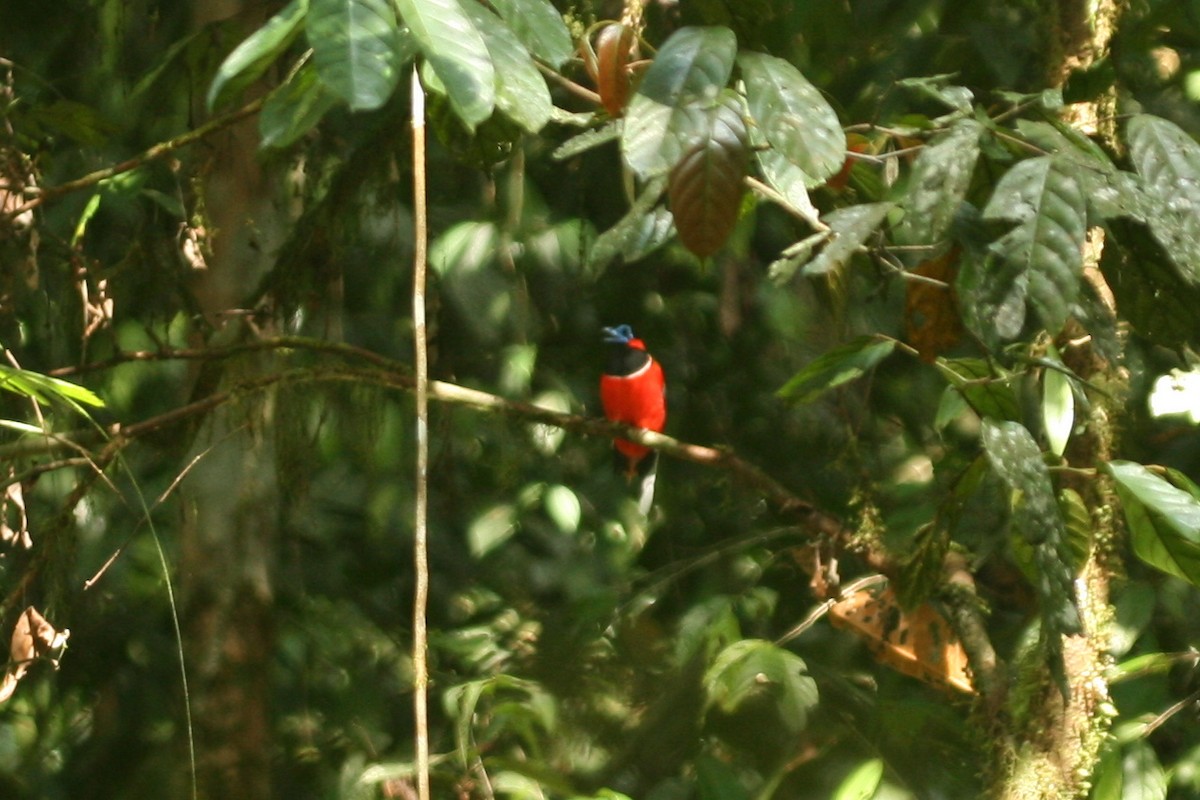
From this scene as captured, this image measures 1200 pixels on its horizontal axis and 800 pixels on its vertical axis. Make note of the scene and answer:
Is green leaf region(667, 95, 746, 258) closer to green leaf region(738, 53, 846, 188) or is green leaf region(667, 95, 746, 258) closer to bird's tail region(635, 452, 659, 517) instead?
green leaf region(738, 53, 846, 188)

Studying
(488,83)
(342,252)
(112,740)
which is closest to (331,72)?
(488,83)

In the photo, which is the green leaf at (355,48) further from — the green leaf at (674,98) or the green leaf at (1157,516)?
the green leaf at (1157,516)

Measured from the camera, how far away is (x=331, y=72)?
0.84 m

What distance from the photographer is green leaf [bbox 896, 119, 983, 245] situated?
1.15 meters

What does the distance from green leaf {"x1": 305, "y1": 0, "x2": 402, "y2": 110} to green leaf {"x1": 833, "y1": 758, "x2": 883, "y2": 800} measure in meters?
1.26

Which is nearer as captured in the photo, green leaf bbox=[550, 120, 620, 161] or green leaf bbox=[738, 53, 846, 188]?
green leaf bbox=[738, 53, 846, 188]

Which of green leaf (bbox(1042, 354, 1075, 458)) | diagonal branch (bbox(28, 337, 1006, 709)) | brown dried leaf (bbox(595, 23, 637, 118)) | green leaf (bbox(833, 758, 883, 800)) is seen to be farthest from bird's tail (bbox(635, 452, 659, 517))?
brown dried leaf (bbox(595, 23, 637, 118))

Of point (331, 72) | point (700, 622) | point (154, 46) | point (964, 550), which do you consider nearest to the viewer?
point (331, 72)

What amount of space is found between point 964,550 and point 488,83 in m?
1.39

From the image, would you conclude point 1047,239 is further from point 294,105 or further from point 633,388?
point 633,388

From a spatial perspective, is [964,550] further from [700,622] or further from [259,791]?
[259,791]

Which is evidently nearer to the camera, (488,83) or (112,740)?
(488,83)

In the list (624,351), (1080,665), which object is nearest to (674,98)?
(1080,665)

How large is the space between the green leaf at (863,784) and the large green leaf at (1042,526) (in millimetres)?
605
